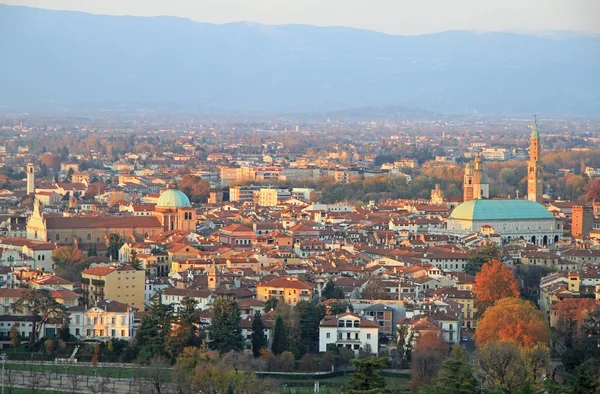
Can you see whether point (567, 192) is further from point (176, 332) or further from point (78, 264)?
point (176, 332)

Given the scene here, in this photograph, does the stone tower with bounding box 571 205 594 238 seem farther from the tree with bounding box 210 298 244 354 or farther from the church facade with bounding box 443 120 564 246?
the tree with bounding box 210 298 244 354

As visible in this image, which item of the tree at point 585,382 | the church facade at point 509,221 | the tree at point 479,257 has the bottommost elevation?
the church facade at point 509,221

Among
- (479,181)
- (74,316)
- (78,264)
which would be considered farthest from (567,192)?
(74,316)

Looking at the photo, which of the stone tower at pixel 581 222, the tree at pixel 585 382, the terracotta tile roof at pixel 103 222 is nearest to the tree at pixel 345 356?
the tree at pixel 585 382

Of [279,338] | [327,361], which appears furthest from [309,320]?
[327,361]

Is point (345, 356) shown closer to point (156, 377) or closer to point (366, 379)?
point (156, 377)

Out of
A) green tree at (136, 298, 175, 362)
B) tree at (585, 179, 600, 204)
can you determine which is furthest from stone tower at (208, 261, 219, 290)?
tree at (585, 179, 600, 204)

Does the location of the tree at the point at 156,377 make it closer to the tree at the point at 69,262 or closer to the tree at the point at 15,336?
the tree at the point at 15,336
